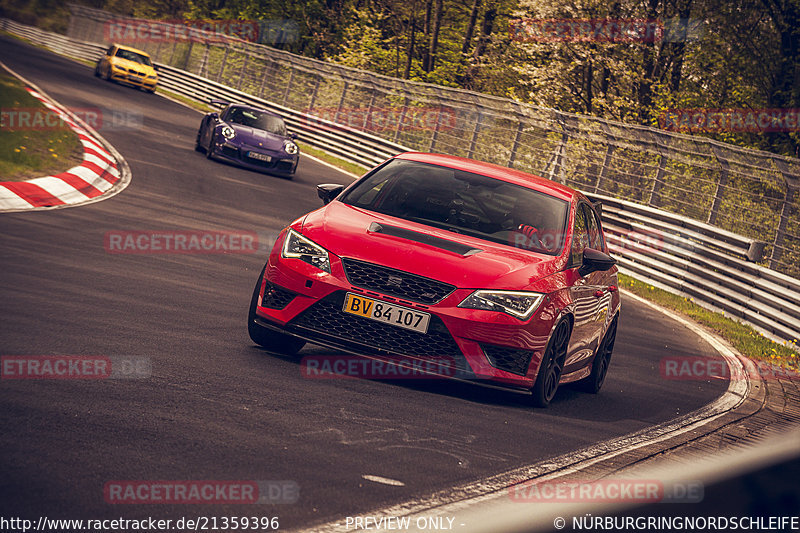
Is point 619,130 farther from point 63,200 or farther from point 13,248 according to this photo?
point 13,248

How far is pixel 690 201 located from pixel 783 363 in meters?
7.03

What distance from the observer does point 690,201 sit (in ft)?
63.3

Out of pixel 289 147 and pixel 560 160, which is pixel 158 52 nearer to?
pixel 289 147

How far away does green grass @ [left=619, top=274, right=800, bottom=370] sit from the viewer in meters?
13.1

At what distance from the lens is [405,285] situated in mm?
6684

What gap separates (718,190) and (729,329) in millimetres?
→ 4292

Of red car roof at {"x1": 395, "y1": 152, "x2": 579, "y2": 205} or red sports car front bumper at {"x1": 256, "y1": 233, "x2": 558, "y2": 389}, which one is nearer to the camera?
red sports car front bumper at {"x1": 256, "y1": 233, "x2": 558, "y2": 389}

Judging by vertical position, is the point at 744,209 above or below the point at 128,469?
above

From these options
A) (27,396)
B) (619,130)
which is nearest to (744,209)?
(619,130)
